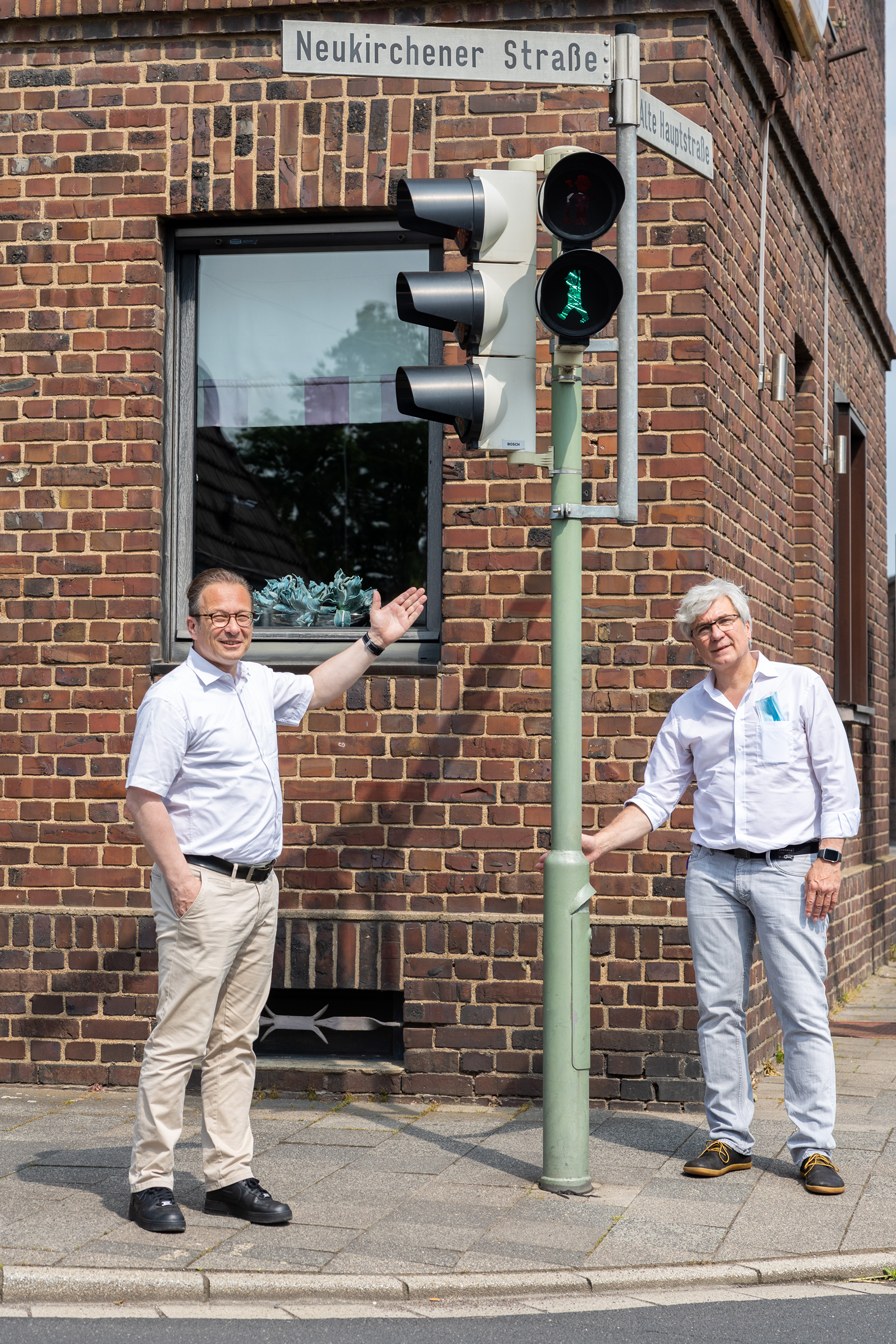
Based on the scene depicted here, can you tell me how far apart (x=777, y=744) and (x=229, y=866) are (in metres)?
1.94

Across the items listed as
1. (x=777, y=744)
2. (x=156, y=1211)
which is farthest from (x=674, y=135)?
(x=156, y=1211)

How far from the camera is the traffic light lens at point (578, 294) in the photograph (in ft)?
19.1

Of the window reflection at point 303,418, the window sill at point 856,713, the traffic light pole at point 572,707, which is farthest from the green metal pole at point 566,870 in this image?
the window sill at point 856,713

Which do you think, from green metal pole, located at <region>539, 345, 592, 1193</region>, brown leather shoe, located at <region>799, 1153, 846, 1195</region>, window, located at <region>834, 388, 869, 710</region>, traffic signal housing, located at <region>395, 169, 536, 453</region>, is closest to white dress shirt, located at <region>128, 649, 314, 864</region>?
green metal pole, located at <region>539, 345, 592, 1193</region>

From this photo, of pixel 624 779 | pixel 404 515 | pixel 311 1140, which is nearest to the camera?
pixel 311 1140

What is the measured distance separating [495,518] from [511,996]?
2000mm

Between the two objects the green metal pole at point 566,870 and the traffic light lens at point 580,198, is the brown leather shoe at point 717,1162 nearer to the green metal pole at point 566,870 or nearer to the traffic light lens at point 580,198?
the green metal pole at point 566,870

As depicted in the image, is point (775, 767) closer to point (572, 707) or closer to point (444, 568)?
point (572, 707)

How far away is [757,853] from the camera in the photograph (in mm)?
6324

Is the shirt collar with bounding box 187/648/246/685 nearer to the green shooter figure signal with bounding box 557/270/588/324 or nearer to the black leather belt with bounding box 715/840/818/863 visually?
the green shooter figure signal with bounding box 557/270/588/324

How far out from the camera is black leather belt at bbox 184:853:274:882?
18.5 feet

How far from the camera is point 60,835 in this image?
802 cm

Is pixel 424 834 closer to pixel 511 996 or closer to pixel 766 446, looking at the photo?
pixel 511 996

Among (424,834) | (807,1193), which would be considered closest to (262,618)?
(424,834)
